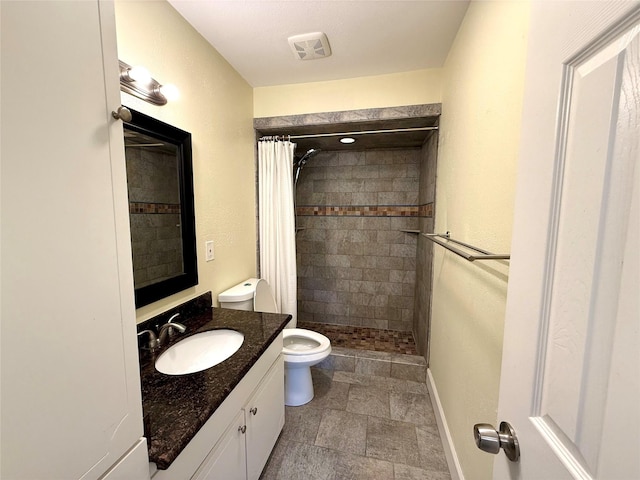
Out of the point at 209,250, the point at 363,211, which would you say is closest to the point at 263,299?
the point at 209,250

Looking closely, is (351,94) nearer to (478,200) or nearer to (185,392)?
(478,200)

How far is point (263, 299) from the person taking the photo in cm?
211

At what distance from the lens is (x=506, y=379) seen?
607mm

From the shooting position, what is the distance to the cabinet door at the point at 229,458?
91 cm

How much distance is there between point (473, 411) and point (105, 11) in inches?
68.4

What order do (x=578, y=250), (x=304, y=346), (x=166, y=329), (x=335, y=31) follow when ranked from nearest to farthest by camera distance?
(x=578, y=250) < (x=166, y=329) < (x=335, y=31) < (x=304, y=346)

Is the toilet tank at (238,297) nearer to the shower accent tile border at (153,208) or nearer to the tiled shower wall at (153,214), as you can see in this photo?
the tiled shower wall at (153,214)

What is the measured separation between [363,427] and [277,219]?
1.67 m

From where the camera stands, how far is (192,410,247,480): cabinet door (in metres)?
0.91

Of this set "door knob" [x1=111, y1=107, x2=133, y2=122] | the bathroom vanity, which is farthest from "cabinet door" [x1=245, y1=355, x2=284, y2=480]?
"door knob" [x1=111, y1=107, x2=133, y2=122]

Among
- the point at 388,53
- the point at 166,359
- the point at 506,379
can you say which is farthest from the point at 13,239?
the point at 388,53

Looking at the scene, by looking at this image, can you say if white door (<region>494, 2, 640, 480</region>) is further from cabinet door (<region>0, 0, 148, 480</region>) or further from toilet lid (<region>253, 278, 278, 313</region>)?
toilet lid (<region>253, 278, 278, 313</region>)

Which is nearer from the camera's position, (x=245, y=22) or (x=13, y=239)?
(x=13, y=239)

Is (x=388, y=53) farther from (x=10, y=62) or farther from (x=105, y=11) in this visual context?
(x=10, y=62)
